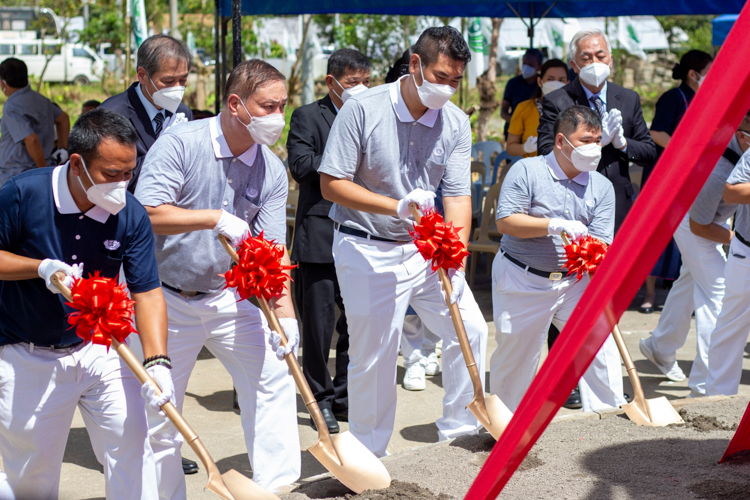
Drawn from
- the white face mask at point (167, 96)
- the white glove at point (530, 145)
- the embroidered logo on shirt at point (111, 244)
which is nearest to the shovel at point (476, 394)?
the embroidered logo on shirt at point (111, 244)

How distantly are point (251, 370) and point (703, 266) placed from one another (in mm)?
3303

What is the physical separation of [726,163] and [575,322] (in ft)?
11.2

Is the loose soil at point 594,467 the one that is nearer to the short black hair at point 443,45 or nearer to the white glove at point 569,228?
the white glove at point 569,228

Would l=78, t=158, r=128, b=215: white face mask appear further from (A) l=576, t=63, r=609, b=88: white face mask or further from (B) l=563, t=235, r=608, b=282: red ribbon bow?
(A) l=576, t=63, r=609, b=88: white face mask

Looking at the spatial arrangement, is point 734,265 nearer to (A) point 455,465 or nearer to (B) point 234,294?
(A) point 455,465

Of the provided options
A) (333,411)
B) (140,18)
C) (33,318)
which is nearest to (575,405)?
(333,411)

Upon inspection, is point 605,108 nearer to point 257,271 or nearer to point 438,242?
point 438,242

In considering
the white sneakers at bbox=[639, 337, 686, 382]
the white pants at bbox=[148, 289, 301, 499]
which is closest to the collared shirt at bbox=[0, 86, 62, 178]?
the white pants at bbox=[148, 289, 301, 499]

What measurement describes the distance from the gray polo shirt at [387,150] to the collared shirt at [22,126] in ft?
15.0

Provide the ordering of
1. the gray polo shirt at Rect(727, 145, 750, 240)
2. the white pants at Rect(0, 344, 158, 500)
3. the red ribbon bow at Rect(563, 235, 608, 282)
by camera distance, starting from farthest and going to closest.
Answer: the gray polo shirt at Rect(727, 145, 750, 240) < the red ribbon bow at Rect(563, 235, 608, 282) < the white pants at Rect(0, 344, 158, 500)

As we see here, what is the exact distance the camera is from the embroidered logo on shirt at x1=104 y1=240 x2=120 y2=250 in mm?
3145

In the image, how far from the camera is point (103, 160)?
9.84 feet

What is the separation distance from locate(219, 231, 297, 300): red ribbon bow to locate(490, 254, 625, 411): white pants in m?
1.58

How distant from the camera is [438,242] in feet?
12.4
